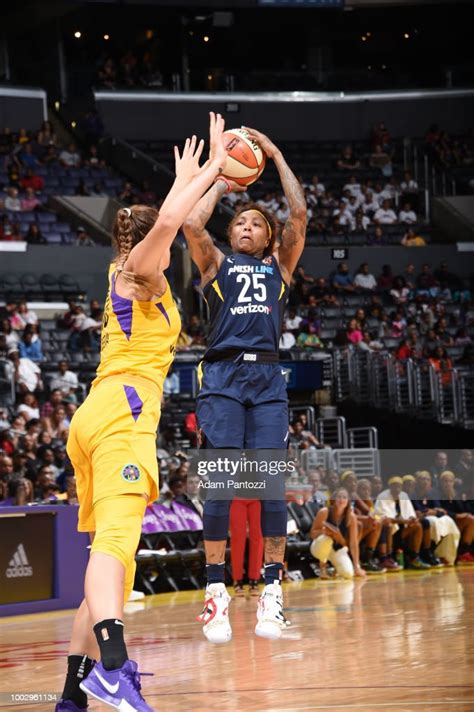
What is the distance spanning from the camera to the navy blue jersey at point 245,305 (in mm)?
6539

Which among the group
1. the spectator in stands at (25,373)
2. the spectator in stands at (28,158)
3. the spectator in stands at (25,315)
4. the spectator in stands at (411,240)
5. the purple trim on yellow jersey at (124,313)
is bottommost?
the purple trim on yellow jersey at (124,313)

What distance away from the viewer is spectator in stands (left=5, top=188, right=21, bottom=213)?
2453 cm

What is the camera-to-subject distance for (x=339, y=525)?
46.8ft

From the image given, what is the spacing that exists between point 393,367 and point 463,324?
405 centimetres

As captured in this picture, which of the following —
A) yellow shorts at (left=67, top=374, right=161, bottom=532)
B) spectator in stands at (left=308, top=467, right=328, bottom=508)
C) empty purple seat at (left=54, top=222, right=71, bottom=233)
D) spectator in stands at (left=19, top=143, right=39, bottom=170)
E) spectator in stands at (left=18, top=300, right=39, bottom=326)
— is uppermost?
spectator in stands at (left=19, top=143, right=39, bottom=170)

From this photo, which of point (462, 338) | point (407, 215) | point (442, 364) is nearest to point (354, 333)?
point (462, 338)

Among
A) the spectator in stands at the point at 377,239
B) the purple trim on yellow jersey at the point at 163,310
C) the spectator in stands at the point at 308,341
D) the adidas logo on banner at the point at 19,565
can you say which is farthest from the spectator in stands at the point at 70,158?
the purple trim on yellow jersey at the point at 163,310

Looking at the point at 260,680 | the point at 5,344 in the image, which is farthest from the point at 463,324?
the point at 260,680

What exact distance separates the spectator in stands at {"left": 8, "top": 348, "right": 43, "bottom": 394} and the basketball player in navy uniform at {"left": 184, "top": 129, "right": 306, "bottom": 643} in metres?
11.1

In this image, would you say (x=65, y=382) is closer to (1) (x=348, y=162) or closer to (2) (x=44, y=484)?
(2) (x=44, y=484)

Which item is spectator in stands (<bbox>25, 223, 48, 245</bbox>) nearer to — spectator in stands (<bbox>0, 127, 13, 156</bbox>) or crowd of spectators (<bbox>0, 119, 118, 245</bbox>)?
crowd of spectators (<bbox>0, 119, 118, 245</bbox>)

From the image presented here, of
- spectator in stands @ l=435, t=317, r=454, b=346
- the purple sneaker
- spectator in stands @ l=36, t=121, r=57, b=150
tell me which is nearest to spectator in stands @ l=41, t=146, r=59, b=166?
spectator in stands @ l=36, t=121, r=57, b=150

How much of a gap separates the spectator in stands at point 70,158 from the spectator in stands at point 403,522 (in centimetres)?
1459

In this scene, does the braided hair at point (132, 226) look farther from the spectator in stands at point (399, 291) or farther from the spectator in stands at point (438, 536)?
the spectator in stands at point (399, 291)
